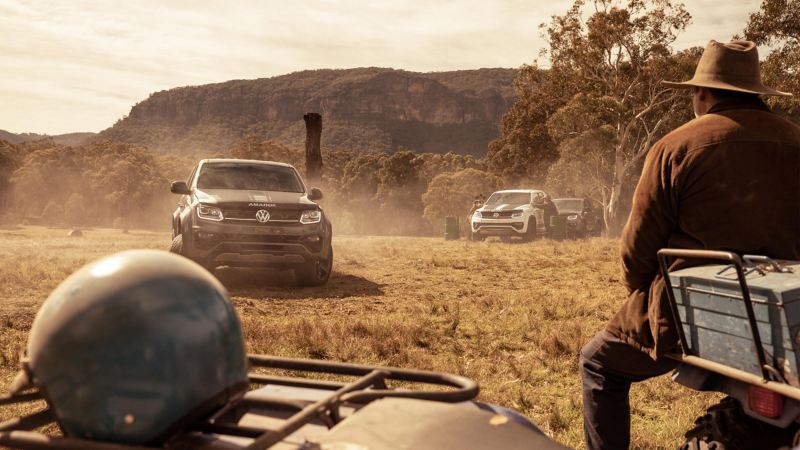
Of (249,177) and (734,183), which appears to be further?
(249,177)

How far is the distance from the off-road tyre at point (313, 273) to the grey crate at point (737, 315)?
9428mm

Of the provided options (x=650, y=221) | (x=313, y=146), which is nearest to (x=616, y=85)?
(x=313, y=146)

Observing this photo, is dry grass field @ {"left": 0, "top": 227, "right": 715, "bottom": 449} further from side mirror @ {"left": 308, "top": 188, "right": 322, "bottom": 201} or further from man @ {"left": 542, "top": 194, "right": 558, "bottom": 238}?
man @ {"left": 542, "top": 194, "right": 558, "bottom": 238}

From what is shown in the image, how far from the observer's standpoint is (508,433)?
1.90 meters

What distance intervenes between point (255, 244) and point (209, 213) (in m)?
0.84

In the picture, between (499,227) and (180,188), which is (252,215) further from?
(499,227)

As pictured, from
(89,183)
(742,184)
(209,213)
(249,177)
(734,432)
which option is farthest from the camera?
(89,183)

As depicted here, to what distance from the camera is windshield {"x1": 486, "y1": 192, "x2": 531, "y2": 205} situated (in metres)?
26.4

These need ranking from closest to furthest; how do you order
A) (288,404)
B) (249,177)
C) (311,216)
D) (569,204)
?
(288,404), (311,216), (249,177), (569,204)

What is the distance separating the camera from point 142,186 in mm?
72500

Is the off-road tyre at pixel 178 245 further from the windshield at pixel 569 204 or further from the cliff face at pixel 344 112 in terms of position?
the cliff face at pixel 344 112

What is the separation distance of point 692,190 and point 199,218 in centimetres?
912

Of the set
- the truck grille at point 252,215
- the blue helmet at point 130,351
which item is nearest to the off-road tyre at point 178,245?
the truck grille at point 252,215

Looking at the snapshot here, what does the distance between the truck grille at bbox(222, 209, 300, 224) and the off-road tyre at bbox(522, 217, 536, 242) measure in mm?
15232
